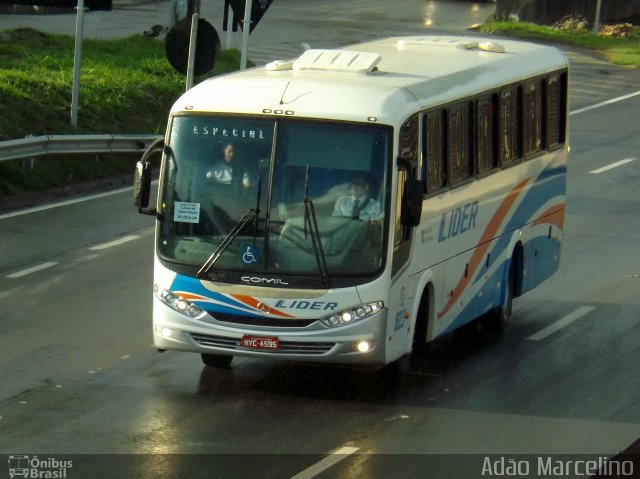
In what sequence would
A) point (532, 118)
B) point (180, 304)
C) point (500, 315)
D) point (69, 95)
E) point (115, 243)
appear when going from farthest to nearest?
point (69, 95), point (115, 243), point (532, 118), point (500, 315), point (180, 304)

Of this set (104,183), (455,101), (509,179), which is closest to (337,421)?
(455,101)

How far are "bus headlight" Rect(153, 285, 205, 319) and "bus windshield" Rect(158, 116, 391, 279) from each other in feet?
0.87

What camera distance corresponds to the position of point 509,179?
1484 centimetres

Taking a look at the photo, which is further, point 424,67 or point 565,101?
point 565,101

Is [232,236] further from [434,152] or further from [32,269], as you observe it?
[32,269]

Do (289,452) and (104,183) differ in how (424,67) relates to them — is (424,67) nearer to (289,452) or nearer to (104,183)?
(289,452)

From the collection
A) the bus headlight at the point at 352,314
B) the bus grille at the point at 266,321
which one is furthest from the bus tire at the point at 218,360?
the bus headlight at the point at 352,314

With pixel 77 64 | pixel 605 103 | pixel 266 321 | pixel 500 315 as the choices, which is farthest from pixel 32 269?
pixel 605 103

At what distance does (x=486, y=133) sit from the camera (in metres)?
14.2

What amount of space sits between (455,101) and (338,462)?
170 inches

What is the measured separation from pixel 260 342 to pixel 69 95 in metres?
15.1

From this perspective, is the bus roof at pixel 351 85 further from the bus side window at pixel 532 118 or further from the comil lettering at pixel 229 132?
the bus side window at pixel 532 118

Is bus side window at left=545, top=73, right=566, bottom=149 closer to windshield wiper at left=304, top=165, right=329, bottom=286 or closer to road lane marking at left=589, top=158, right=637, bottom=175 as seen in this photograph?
windshield wiper at left=304, top=165, right=329, bottom=286

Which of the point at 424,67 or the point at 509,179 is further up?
the point at 424,67
